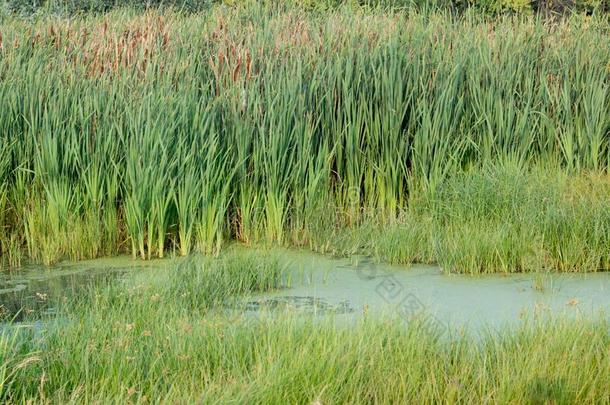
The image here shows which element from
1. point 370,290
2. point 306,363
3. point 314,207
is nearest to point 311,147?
point 314,207

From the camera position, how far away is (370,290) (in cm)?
533

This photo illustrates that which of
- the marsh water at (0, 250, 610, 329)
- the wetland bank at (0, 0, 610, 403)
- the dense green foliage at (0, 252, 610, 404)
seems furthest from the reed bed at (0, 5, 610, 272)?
the dense green foliage at (0, 252, 610, 404)

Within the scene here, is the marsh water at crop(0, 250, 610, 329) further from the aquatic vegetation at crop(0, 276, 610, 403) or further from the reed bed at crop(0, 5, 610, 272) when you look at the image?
the aquatic vegetation at crop(0, 276, 610, 403)

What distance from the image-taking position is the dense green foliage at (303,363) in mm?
3346

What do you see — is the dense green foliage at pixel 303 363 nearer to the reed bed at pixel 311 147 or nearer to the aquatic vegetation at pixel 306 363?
the aquatic vegetation at pixel 306 363

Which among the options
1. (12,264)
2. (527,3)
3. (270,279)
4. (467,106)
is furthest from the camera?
(527,3)

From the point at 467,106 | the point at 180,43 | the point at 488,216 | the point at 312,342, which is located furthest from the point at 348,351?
the point at 180,43

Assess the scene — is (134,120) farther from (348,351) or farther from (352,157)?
(348,351)

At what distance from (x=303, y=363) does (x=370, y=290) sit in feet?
6.35

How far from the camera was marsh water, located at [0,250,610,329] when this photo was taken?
15.7 ft

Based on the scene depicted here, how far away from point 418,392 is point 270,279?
80.2 inches

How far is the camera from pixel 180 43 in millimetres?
7965

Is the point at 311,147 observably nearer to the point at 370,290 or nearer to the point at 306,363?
the point at 370,290

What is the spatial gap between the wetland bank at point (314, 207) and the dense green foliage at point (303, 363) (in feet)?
0.05
